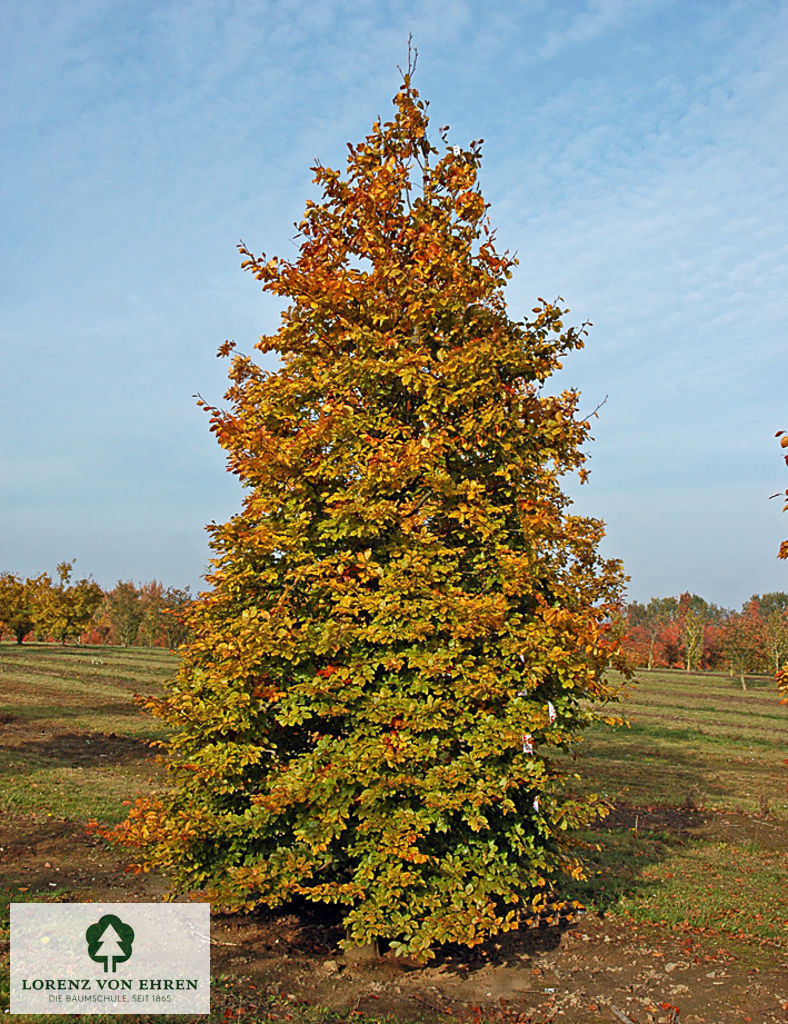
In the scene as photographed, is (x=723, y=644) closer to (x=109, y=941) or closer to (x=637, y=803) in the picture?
(x=637, y=803)

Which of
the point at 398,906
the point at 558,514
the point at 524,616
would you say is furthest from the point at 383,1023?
the point at 558,514

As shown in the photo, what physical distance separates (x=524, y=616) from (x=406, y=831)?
2.12 m

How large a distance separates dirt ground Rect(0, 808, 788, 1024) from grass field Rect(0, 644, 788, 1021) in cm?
17

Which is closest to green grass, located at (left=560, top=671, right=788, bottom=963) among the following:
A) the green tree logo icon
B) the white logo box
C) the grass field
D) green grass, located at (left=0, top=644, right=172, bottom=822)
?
the grass field

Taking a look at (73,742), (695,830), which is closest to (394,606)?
(695,830)

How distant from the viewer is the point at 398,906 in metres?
5.97

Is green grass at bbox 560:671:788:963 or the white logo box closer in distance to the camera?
the white logo box

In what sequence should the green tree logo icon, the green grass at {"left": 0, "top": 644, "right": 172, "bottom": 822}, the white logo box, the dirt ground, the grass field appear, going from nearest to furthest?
the white logo box → the dirt ground → the green tree logo icon → the grass field → the green grass at {"left": 0, "top": 644, "right": 172, "bottom": 822}

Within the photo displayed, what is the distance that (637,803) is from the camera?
13.5 m

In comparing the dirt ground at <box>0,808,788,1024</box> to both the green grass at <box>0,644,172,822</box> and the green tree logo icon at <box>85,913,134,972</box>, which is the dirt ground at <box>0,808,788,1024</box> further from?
the green grass at <box>0,644,172,822</box>

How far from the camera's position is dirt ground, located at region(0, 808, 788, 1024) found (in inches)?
228

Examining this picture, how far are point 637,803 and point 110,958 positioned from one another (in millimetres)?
10229

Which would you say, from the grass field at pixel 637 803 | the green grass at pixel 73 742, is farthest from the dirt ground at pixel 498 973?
the green grass at pixel 73 742

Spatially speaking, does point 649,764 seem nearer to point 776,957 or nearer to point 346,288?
point 776,957
